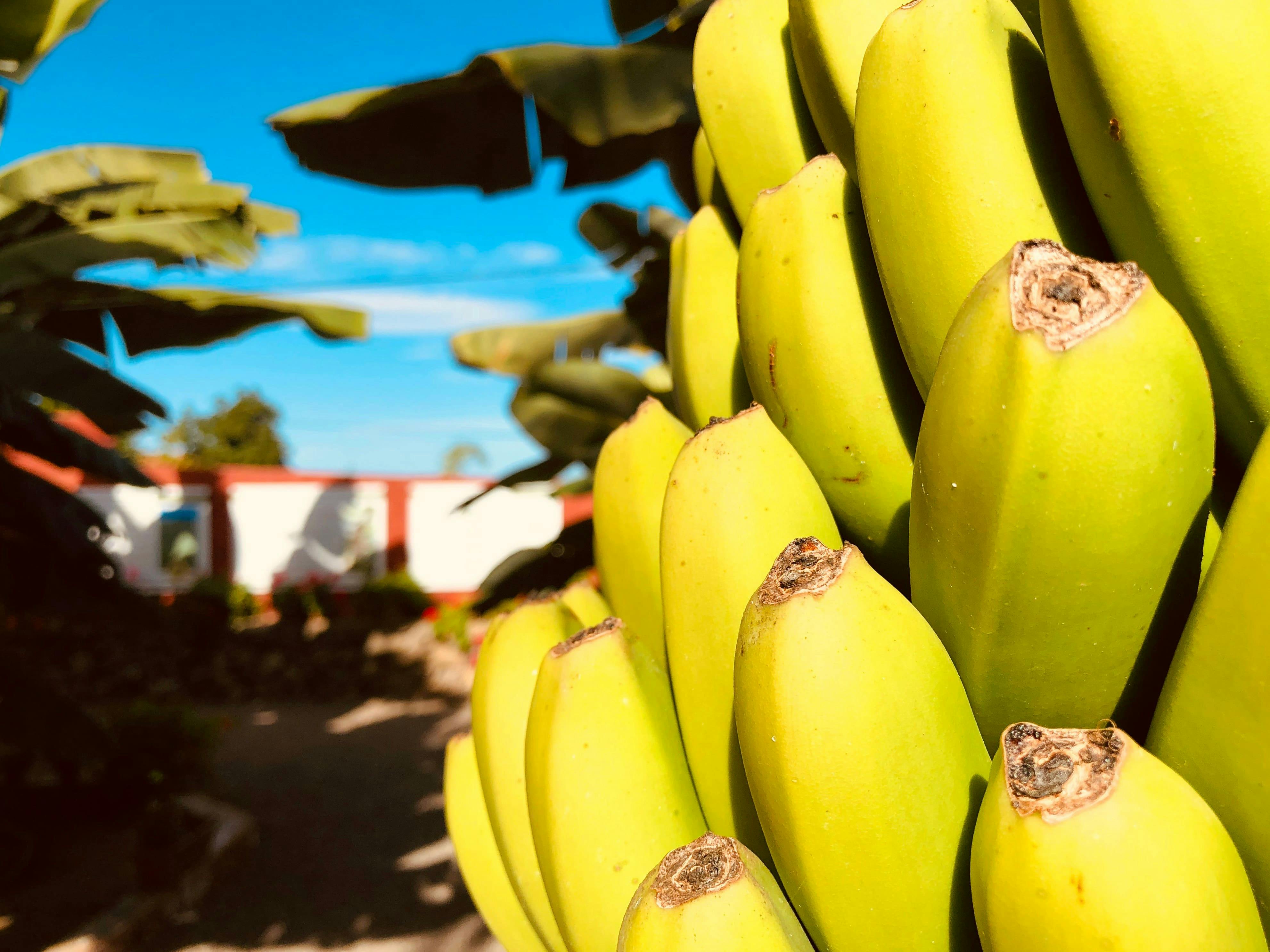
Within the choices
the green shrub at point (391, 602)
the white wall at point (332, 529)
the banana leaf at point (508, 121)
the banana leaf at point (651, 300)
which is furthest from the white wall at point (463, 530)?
the banana leaf at point (508, 121)

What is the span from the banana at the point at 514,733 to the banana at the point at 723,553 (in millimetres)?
258

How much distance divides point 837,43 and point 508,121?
214 cm

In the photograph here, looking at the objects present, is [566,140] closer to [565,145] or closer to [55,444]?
[565,145]

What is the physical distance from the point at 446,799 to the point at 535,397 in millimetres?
2804

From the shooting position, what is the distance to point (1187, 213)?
0.60m

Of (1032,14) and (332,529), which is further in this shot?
(332,529)

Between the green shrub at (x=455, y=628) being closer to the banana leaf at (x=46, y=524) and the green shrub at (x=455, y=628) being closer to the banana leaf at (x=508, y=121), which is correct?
the banana leaf at (x=46, y=524)

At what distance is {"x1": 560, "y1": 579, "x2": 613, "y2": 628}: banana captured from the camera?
1221 mm

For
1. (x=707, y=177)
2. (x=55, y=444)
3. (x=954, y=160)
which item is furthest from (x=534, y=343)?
(x=954, y=160)

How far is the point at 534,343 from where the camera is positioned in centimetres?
405

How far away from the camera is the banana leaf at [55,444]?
165 inches

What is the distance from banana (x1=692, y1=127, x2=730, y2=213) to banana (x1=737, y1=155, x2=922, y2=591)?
0.35 metres

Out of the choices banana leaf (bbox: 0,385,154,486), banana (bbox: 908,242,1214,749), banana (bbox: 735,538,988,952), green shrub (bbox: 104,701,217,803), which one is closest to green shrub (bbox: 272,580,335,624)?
green shrub (bbox: 104,701,217,803)

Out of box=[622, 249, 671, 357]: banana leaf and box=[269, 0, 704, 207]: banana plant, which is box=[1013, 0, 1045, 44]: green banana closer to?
box=[269, 0, 704, 207]: banana plant
